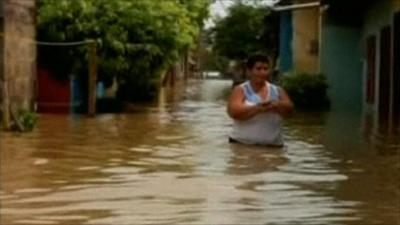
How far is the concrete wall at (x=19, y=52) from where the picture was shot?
1641 centimetres

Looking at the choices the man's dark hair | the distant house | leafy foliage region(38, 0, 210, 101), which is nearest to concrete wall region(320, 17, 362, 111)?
the distant house

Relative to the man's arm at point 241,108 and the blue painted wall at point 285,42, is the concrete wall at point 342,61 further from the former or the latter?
the man's arm at point 241,108

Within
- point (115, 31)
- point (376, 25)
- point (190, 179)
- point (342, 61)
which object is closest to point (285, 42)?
point (342, 61)

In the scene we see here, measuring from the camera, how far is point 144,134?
16.7 metres

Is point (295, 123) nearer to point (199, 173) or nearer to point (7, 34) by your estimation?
point (7, 34)

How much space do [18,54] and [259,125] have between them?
533 centimetres

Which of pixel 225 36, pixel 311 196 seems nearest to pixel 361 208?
pixel 311 196

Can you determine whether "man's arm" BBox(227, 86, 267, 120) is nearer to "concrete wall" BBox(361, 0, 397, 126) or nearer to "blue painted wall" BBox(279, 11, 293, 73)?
"concrete wall" BBox(361, 0, 397, 126)

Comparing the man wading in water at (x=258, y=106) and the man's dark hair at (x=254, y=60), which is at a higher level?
the man's dark hair at (x=254, y=60)

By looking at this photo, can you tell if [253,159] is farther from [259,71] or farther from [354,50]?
[354,50]

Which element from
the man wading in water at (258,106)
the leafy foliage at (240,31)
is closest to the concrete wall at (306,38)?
the man wading in water at (258,106)

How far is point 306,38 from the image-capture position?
1433 inches

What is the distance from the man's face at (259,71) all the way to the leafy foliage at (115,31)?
1110 cm

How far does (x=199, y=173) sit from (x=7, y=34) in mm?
6452
